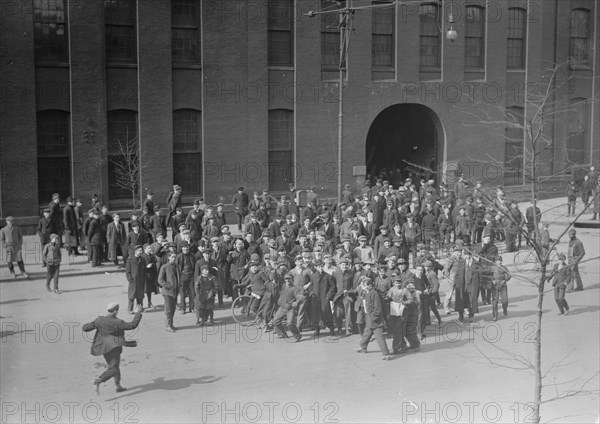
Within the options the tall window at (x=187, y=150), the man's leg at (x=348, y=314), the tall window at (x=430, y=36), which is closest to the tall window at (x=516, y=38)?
the tall window at (x=430, y=36)

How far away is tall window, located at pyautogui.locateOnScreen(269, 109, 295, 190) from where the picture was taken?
100ft

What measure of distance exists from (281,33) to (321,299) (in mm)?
16459

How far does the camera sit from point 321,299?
16.5 m

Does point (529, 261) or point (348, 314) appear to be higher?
point (529, 261)

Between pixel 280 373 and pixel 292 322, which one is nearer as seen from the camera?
pixel 280 373

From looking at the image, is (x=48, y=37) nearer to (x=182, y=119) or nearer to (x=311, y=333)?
(x=182, y=119)

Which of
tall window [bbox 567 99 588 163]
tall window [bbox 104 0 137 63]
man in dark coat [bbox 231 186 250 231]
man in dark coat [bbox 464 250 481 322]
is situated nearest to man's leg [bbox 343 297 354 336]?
man in dark coat [bbox 464 250 481 322]

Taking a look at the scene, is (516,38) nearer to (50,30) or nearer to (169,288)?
(50,30)

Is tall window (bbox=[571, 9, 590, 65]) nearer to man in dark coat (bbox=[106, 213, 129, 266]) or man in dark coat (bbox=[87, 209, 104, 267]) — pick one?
man in dark coat (bbox=[106, 213, 129, 266])

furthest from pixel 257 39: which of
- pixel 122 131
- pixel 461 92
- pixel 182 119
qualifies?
pixel 461 92

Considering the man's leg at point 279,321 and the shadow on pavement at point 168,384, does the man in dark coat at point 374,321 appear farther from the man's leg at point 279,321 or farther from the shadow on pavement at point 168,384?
the shadow on pavement at point 168,384

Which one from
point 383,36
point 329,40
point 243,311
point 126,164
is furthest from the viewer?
point 383,36

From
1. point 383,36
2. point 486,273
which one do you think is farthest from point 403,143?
point 486,273

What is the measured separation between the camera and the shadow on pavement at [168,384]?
1319 cm
